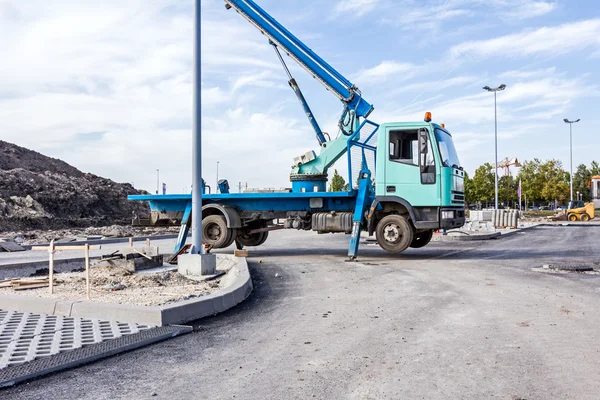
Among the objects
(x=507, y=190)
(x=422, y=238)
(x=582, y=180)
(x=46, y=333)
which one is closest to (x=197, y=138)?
(x=46, y=333)

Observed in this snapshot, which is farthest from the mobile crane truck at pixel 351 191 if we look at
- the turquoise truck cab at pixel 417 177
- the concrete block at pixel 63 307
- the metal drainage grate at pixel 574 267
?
the concrete block at pixel 63 307

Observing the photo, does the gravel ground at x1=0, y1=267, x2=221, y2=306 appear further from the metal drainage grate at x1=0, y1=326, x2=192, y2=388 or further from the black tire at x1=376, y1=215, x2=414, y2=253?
the black tire at x1=376, y1=215, x2=414, y2=253

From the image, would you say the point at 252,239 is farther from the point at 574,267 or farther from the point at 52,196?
the point at 52,196

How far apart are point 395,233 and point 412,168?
1593 millimetres

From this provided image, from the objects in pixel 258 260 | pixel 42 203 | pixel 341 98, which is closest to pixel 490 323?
pixel 258 260

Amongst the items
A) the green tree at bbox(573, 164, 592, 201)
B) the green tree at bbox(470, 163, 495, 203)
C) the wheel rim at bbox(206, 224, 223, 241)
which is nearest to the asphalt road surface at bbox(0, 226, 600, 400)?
the wheel rim at bbox(206, 224, 223, 241)

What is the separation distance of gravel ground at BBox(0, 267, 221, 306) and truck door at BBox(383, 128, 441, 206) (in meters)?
5.40

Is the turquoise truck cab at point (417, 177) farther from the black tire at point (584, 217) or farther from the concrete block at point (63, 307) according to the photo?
the black tire at point (584, 217)

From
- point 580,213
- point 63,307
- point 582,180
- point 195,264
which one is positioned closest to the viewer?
point 63,307

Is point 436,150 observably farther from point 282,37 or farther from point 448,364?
point 448,364

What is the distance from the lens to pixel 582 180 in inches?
4080

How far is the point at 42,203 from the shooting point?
111 feet

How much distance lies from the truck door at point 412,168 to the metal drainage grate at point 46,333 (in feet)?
27.0

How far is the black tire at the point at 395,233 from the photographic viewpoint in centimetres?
1290
